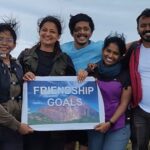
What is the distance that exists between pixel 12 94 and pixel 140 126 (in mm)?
2228

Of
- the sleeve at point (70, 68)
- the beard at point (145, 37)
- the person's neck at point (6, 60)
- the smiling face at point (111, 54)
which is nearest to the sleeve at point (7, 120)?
the person's neck at point (6, 60)

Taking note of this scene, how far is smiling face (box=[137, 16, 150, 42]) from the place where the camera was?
784 cm

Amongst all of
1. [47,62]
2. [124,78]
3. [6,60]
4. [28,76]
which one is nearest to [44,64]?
[47,62]

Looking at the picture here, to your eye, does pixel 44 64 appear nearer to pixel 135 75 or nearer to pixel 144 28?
pixel 135 75

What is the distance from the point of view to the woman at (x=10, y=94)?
7.03 m

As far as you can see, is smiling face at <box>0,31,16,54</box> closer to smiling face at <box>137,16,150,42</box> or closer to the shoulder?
the shoulder

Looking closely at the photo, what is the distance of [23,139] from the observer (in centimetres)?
752

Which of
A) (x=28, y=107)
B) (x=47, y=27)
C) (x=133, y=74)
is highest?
(x=47, y=27)

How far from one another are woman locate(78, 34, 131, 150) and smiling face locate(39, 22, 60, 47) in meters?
0.67

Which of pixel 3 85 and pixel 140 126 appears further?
pixel 140 126

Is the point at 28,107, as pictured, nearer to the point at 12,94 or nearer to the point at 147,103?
the point at 12,94

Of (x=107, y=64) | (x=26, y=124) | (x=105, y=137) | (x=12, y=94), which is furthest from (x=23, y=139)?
(x=107, y=64)

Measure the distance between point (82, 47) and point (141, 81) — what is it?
1.15 metres

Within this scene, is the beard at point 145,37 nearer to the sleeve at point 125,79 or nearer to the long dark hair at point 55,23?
the sleeve at point 125,79
